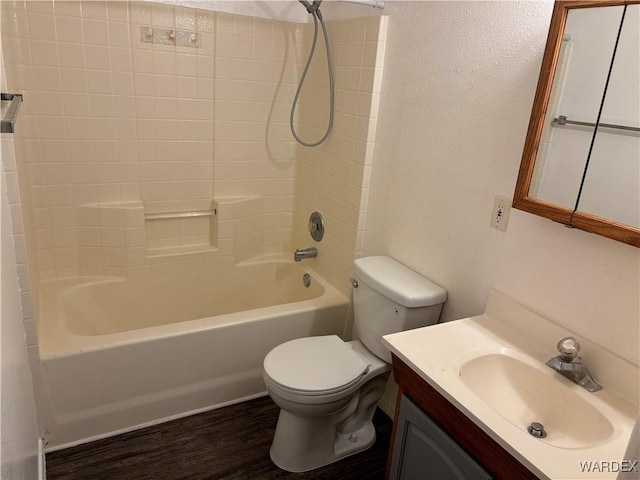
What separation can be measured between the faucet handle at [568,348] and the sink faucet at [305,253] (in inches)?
60.8

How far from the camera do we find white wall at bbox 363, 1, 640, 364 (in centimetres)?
138

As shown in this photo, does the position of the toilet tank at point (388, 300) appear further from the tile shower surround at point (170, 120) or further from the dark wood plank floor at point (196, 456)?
the dark wood plank floor at point (196, 456)

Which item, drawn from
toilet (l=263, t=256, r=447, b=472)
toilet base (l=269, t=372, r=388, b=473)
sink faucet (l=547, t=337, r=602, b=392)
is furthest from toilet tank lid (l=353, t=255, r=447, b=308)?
sink faucet (l=547, t=337, r=602, b=392)

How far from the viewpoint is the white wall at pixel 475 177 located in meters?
1.38

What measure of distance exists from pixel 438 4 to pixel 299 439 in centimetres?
177

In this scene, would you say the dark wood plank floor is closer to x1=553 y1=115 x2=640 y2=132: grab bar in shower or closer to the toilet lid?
the toilet lid

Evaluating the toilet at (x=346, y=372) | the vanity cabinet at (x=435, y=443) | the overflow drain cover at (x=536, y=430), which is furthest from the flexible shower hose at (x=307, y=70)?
the overflow drain cover at (x=536, y=430)

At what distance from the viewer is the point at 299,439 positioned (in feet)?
6.37

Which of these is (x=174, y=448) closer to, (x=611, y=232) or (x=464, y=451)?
(x=464, y=451)

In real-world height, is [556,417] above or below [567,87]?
below

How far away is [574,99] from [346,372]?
1.23m

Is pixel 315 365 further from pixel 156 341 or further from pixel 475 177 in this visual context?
pixel 475 177

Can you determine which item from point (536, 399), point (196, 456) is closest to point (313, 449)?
point (196, 456)

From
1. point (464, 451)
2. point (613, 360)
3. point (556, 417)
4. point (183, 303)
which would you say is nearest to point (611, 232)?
point (613, 360)
